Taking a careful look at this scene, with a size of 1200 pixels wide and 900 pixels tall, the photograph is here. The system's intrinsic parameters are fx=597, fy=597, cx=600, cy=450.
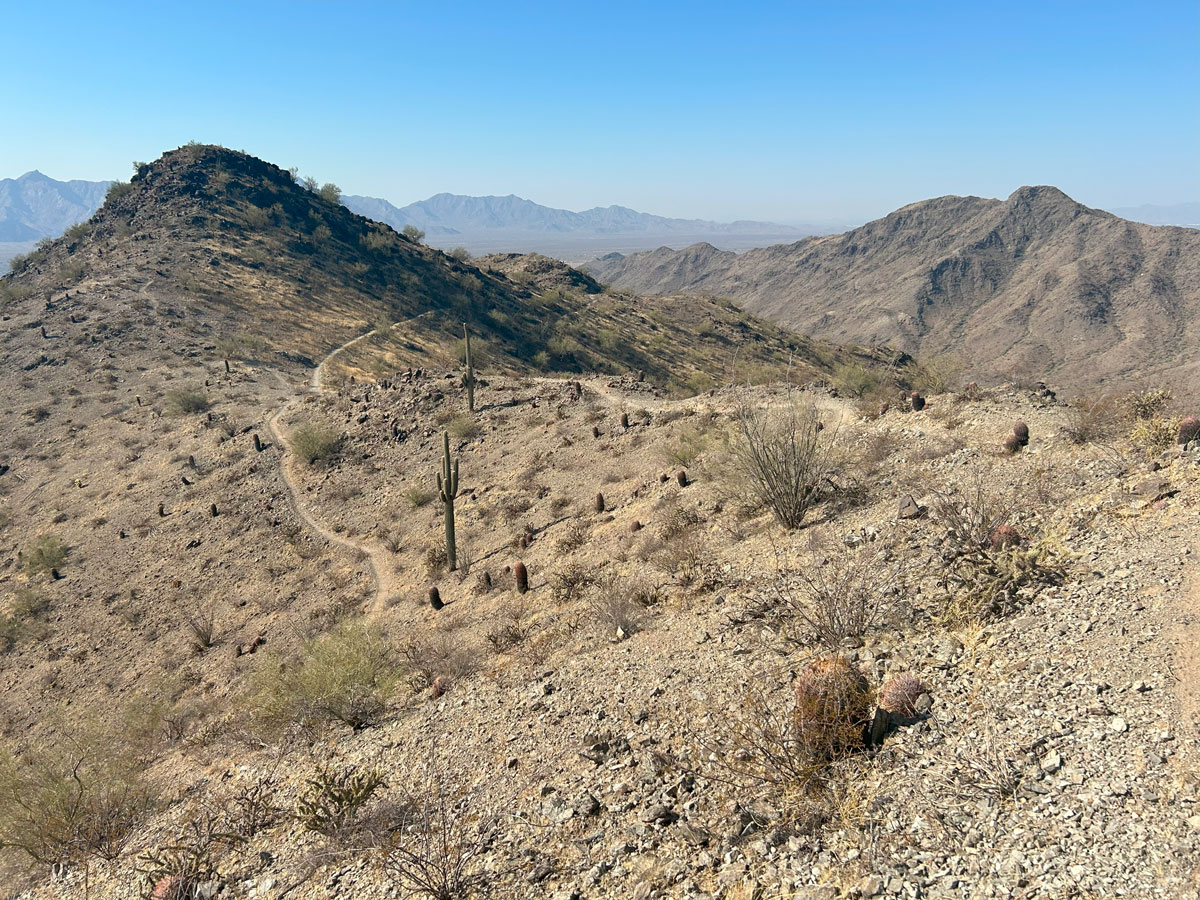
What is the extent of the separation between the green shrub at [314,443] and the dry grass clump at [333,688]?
16535 mm

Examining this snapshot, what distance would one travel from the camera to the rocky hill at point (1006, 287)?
72.5m

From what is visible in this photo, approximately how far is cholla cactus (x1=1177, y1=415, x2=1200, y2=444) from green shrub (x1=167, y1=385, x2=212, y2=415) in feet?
130

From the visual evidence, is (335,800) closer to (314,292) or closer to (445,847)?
(445,847)

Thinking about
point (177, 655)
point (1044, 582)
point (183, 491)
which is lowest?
point (177, 655)

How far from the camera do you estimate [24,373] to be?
1478 inches

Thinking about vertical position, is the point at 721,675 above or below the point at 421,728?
above

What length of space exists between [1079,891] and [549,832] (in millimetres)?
3958

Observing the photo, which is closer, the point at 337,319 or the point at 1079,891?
the point at 1079,891

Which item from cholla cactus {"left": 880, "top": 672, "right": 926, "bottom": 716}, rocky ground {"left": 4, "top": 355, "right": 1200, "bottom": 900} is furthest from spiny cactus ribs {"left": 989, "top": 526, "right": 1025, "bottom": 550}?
cholla cactus {"left": 880, "top": 672, "right": 926, "bottom": 716}

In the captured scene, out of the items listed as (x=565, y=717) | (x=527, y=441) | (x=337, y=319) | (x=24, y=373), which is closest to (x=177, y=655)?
(x=527, y=441)

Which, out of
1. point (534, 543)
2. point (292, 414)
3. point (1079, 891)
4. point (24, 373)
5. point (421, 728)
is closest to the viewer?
point (1079, 891)

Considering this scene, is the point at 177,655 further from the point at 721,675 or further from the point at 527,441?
the point at 721,675

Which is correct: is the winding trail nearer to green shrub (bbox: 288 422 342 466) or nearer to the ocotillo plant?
green shrub (bbox: 288 422 342 466)

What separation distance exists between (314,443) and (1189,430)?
2768 centimetres
